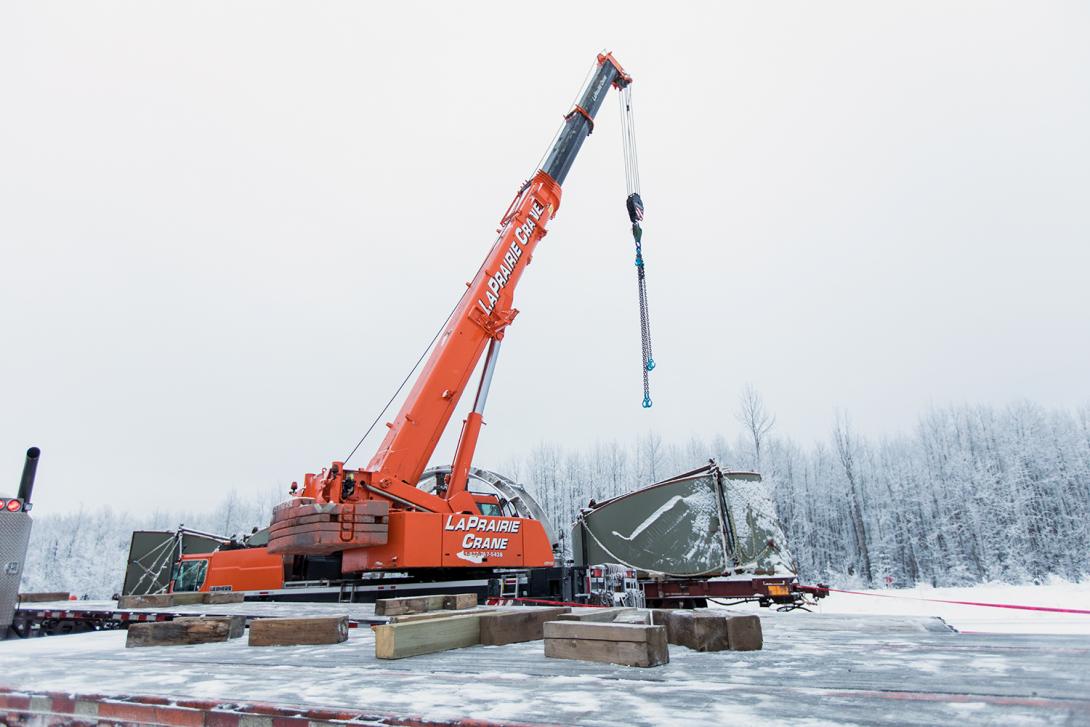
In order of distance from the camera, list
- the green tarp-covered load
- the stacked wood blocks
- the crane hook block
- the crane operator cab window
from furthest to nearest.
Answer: the crane hook block
the crane operator cab window
the green tarp-covered load
the stacked wood blocks

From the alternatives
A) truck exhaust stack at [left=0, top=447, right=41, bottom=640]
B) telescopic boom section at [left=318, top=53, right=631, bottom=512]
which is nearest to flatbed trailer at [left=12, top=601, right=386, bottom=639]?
truck exhaust stack at [left=0, top=447, right=41, bottom=640]

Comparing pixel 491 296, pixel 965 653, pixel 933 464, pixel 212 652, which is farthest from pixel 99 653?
pixel 933 464

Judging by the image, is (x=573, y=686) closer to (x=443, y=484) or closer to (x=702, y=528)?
(x=443, y=484)

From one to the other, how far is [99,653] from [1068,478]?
5781cm

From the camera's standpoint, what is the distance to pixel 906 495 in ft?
144

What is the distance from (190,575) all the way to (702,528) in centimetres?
1330

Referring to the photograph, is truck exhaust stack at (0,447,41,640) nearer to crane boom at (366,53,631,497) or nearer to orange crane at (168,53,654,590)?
orange crane at (168,53,654,590)

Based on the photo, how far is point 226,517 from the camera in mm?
65250

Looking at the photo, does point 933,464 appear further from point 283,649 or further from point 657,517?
point 283,649

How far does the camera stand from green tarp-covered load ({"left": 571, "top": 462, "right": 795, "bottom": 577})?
37.6 feet

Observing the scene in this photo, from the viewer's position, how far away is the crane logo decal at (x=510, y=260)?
39.1 feet

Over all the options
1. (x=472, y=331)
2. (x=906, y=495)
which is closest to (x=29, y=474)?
(x=472, y=331)

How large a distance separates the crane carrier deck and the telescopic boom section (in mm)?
6437

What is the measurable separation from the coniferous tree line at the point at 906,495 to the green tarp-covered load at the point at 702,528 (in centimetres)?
1706
